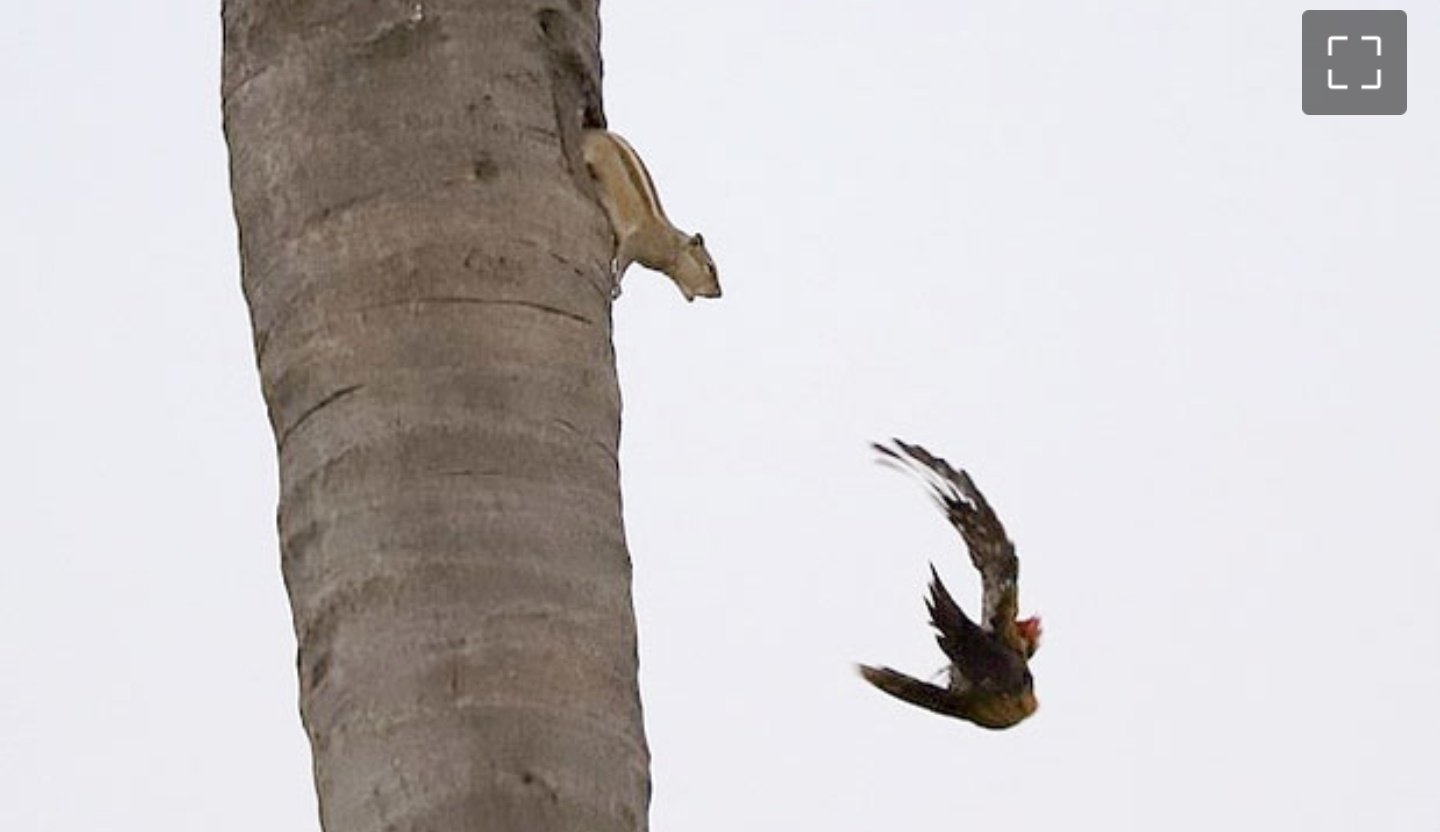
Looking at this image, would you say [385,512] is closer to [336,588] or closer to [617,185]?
[336,588]

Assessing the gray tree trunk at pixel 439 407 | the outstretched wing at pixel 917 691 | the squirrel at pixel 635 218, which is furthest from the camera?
the outstretched wing at pixel 917 691

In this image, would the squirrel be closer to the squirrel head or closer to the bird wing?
the squirrel head

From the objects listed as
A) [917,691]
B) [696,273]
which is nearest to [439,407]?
[696,273]

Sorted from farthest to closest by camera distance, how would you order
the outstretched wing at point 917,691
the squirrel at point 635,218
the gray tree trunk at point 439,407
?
the outstretched wing at point 917,691
the squirrel at point 635,218
the gray tree trunk at point 439,407

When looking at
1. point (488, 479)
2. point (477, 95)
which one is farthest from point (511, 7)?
point (488, 479)

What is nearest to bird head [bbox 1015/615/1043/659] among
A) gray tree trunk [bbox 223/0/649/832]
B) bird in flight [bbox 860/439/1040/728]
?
bird in flight [bbox 860/439/1040/728]

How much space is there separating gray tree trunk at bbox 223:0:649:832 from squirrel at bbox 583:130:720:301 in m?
0.06

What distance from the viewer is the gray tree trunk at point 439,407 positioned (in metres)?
3.33

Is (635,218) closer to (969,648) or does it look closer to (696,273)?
(696,273)

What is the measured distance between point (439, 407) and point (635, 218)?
23.8 inches

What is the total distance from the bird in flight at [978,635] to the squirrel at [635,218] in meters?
0.39

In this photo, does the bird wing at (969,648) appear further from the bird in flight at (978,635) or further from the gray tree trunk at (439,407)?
the gray tree trunk at (439,407)

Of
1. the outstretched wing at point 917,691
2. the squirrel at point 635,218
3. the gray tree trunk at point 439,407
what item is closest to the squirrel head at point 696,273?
the squirrel at point 635,218

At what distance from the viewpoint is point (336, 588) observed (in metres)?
3.43
